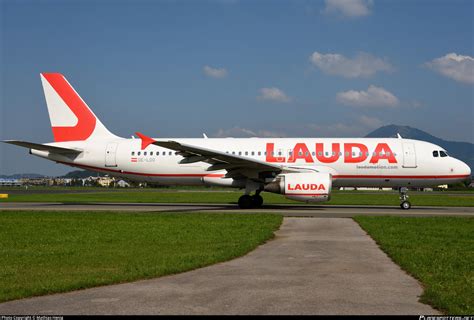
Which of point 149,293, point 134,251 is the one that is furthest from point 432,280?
point 134,251

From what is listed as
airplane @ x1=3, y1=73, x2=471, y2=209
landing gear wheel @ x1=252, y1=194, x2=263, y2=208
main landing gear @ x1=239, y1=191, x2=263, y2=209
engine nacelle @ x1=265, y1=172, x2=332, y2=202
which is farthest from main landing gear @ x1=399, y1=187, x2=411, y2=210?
main landing gear @ x1=239, y1=191, x2=263, y2=209

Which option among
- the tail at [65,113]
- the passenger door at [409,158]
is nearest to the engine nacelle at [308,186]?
the passenger door at [409,158]

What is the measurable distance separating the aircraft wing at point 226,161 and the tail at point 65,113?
7.37 metres

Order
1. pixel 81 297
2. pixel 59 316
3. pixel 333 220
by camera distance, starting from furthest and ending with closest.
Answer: pixel 333 220
pixel 81 297
pixel 59 316

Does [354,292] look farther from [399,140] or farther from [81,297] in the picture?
[399,140]

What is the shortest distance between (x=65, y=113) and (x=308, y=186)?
14937 mm

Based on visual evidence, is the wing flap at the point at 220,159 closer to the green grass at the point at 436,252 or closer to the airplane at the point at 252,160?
the airplane at the point at 252,160

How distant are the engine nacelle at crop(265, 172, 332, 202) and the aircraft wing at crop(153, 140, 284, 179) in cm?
104

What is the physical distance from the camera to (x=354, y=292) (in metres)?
6.80

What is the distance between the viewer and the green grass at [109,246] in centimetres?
777

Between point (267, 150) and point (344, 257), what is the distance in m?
16.8

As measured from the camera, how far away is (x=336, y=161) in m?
25.7

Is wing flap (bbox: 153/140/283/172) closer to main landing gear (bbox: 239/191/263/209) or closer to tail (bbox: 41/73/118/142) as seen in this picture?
main landing gear (bbox: 239/191/263/209)

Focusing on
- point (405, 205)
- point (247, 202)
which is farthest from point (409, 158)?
point (247, 202)
